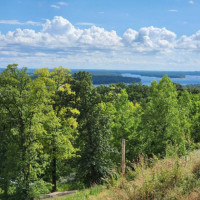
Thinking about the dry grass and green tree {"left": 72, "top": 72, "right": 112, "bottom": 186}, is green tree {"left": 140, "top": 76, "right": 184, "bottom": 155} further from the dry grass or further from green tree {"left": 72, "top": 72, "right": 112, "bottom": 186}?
the dry grass

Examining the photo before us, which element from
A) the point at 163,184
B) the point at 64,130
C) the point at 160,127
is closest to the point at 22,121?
the point at 64,130

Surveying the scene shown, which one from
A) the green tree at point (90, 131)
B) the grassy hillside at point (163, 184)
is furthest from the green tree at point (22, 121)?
the grassy hillside at point (163, 184)

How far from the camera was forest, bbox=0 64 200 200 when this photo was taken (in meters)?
18.8

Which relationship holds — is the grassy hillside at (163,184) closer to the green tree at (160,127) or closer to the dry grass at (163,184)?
the dry grass at (163,184)

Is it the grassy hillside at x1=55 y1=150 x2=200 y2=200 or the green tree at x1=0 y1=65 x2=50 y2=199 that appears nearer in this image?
the grassy hillside at x1=55 y1=150 x2=200 y2=200

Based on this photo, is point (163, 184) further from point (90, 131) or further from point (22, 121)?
point (90, 131)

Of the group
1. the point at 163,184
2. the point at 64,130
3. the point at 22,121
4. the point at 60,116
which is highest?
the point at 22,121

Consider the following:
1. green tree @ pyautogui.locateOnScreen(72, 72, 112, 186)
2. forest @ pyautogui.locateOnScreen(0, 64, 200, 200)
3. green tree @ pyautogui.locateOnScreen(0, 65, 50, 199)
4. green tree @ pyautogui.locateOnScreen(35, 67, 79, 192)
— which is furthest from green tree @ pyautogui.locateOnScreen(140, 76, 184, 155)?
green tree @ pyautogui.locateOnScreen(0, 65, 50, 199)

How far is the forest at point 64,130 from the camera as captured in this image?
61.8ft

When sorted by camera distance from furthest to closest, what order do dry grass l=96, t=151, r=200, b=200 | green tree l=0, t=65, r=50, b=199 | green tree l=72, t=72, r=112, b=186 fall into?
green tree l=72, t=72, r=112, b=186, green tree l=0, t=65, r=50, b=199, dry grass l=96, t=151, r=200, b=200

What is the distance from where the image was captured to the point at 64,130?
22250 mm

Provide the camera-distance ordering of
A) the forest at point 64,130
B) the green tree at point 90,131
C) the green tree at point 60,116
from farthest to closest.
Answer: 1. the green tree at point 90,131
2. the green tree at point 60,116
3. the forest at point 64,130

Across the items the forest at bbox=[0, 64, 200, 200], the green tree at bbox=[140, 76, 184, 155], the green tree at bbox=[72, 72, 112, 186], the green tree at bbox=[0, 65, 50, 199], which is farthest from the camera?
the green tree at bbox=[140, 76, 184, 155]

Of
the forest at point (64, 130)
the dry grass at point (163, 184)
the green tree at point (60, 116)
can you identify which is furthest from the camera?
the green tree at point (60, 116)
